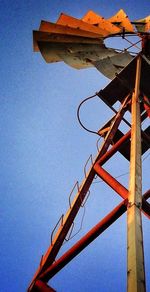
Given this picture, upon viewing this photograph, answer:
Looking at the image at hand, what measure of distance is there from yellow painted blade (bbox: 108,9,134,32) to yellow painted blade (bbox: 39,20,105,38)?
63.1 inches

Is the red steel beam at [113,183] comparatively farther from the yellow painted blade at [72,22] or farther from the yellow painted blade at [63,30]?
the yellow painted blade at [72,22]

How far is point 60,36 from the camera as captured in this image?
7.32 meters

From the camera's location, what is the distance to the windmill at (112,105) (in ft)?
11.1

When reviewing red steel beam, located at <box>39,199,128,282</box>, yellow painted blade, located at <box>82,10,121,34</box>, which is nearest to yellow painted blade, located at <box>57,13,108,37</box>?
yellow painted blade, located at <box>82,10,121,34</box>

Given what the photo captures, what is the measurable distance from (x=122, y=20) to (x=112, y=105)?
3.47 m

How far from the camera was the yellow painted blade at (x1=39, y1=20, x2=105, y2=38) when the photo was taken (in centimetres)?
698

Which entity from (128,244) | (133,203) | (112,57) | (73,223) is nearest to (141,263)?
(128,244)

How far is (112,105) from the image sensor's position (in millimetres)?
7555

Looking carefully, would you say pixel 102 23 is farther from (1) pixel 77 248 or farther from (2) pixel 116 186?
(1) pixel 77 248

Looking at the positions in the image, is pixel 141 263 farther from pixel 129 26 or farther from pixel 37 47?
pixel 129 26

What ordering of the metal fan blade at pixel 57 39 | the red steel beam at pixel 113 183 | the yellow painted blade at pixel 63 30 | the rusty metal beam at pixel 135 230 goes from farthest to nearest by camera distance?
the yellow painted blade at pixel 63 30
the metal fan blade at pixel 57 39
the red steel beam at pixel 113 183
the rusty metal beam at pixel 135 230

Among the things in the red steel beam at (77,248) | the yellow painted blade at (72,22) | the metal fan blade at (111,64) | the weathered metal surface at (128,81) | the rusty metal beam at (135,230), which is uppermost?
the yellow painted blade at (72,22)

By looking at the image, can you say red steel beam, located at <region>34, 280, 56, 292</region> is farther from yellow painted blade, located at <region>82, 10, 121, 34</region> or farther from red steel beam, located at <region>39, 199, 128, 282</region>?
yellow painted blade, located at <region>82, 10, 121, 34</region>

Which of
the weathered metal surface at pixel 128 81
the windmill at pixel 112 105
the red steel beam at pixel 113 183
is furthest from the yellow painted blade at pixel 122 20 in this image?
the red steel beam at pixel 113 183
